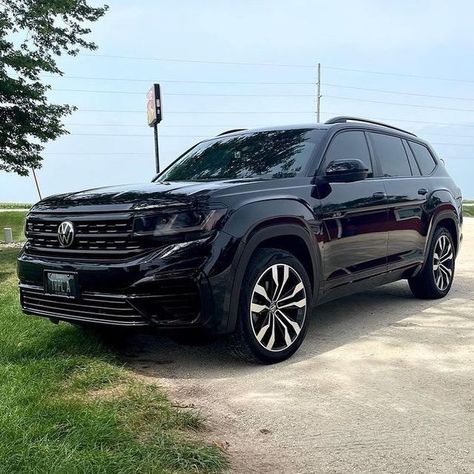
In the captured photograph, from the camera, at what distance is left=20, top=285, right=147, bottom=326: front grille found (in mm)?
3758

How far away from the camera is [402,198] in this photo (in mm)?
5621

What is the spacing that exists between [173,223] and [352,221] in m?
1.77

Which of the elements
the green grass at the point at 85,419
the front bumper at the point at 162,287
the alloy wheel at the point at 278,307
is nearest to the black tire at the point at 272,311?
the alloy wheel at the point at 278,307

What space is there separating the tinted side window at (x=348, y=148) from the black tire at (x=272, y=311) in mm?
1037

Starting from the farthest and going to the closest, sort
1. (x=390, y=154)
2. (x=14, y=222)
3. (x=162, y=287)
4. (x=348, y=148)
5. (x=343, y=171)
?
(x=14, y=222)
(x=390, y=154)
(x=348, y=148)
(x=343, y=171)
(x=162, y=287)

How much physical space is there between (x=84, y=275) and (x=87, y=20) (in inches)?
479

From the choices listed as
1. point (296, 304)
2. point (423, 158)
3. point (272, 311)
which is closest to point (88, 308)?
point (272, 311)

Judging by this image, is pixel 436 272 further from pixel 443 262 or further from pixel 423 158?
pixel 423 158

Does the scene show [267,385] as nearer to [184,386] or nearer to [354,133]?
[184,386]

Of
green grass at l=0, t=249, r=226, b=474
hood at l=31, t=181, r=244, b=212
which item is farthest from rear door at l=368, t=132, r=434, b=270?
green grass at l=0, t=249, r=226, b=474

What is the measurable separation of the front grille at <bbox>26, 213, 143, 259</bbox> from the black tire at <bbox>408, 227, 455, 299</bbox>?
3.62m

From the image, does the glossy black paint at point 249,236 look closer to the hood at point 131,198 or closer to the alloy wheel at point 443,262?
the hood at point 131,198

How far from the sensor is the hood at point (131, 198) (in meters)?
3.78

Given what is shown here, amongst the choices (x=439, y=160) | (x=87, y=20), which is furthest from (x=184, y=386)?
(x=87, y=20)
